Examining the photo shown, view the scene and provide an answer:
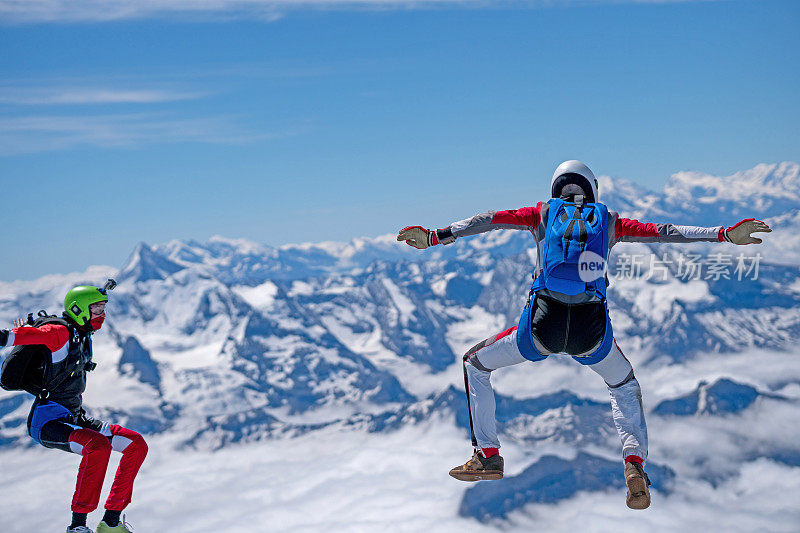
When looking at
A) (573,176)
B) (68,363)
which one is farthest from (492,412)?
(68,363)

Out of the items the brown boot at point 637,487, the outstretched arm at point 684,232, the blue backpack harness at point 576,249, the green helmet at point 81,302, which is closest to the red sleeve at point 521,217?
the blue backpack harness at point 576,249

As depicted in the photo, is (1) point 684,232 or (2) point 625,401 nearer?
(1) point 684,232

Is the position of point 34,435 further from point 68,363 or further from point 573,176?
point 573,176

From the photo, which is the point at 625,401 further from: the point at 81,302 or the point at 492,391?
the point at 81,302

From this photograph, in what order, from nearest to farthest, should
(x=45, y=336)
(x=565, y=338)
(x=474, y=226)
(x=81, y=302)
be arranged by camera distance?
1. (x=565, y=338)
2. (x=474, y=226)
3. (x=45, y=336)
4. (x=81, y=302)

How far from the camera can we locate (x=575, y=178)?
12.0 meters

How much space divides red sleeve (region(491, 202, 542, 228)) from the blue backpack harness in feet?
0.97

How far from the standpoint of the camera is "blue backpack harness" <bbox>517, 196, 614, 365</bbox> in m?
11.3

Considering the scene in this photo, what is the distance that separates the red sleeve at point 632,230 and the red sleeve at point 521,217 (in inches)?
55.9

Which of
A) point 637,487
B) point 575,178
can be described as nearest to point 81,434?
point 637,487

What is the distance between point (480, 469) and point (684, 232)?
577 cm

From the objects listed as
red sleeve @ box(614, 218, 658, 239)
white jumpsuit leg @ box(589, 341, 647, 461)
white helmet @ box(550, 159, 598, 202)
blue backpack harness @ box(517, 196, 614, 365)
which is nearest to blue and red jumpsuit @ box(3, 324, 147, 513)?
blue backpack harness @ box(517, 196, 614, 365)

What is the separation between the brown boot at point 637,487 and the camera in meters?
11.3

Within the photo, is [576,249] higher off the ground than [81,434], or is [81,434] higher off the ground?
[576,249]
